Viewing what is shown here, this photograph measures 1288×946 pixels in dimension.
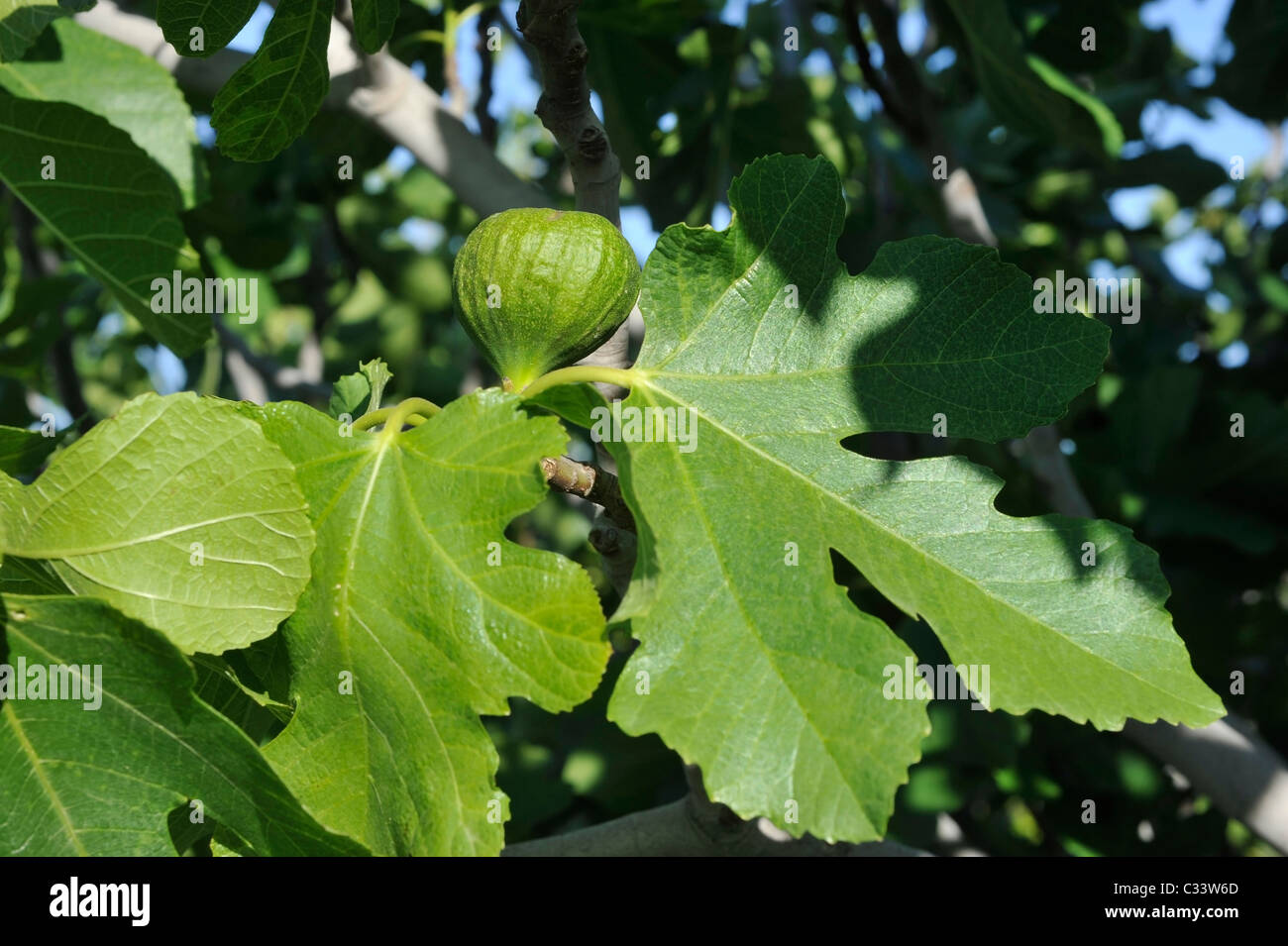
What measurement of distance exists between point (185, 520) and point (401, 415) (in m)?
0.18

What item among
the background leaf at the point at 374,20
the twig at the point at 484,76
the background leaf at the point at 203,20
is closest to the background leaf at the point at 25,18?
the background leaf at the point at 203,20

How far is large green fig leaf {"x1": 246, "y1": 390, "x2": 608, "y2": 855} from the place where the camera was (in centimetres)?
78

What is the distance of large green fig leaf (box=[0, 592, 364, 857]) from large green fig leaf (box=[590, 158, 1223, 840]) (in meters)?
0.26

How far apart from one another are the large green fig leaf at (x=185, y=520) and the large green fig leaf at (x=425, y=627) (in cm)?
4

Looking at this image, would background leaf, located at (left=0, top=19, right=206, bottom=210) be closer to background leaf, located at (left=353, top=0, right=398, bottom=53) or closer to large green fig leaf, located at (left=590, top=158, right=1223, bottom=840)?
background leaf, located at (left=353, top=0, right=398, bottom=53)

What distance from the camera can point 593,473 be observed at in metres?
0.89

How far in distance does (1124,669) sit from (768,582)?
26 centimetres

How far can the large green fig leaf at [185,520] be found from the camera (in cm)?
79

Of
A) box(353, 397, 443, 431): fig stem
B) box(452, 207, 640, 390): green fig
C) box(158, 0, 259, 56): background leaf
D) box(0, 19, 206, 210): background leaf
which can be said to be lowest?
box(353, 397, 443, 431): fig stem

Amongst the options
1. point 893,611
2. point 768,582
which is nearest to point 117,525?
point 768,582

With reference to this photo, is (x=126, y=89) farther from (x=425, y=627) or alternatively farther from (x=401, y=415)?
(x=425, y=627)

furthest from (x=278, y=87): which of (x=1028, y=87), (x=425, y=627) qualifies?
(x=1028, y=87)

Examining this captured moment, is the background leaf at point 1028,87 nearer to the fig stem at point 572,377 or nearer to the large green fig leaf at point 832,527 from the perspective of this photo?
the large green fig leaf at point 832,527

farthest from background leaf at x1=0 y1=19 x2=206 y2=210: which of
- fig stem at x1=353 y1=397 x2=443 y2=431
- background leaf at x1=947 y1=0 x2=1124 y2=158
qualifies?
background leaf at x1=947 y1=0 x2=1124 y2=158
